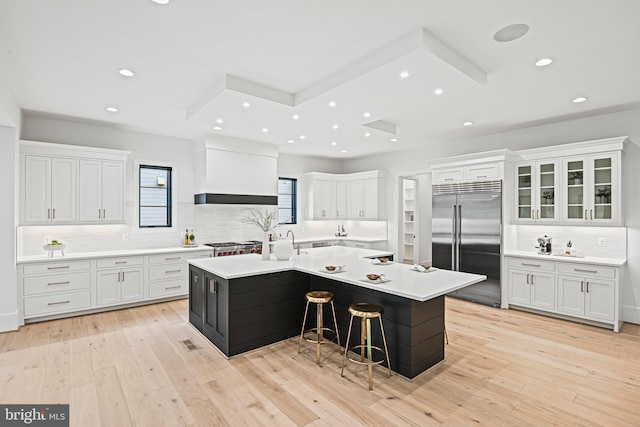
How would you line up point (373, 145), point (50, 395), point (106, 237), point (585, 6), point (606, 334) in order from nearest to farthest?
point (585, 6)
point (50, 395)
point (606, 334)
point (106, 237)
point (373, 145)

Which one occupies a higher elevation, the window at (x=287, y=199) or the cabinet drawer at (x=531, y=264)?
the window at (x=287, y=199)

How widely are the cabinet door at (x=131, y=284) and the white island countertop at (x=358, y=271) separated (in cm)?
163

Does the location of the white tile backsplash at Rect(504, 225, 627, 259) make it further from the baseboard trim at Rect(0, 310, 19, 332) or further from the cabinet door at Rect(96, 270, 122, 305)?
the baseboard trim at Rect(0, 310, 19, 332)

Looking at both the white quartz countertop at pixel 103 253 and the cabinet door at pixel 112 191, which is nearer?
the white quartz countertop at pixel 103 253

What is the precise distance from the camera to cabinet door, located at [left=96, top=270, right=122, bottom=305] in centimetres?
480

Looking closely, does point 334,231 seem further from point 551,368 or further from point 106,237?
point 551,368

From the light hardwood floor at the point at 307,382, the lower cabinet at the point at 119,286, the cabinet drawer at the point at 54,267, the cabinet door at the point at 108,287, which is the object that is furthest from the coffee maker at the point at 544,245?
the cabinet drawer at the point at 54,267

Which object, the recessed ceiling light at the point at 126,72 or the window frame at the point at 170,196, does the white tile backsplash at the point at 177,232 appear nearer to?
the window frame at the point at 170,196

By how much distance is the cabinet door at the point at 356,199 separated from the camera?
7703 millimetres

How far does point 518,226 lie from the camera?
5531 mm

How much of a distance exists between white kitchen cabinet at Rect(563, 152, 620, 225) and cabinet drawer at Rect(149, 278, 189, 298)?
601 centimetres

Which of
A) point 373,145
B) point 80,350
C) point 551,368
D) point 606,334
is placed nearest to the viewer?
point 551,368

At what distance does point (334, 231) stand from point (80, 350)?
563 centimetres

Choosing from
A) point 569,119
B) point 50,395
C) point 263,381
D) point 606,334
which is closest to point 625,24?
point 569,119
